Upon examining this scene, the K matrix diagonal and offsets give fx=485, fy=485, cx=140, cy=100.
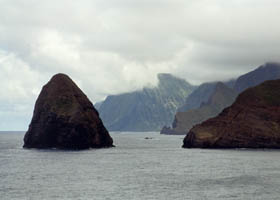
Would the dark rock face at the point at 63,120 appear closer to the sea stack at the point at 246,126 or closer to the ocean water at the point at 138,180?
the ocean water at the point at 138,180

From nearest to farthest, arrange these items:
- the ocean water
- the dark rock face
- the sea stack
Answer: the ocean water < the dark rock face < the sea stack

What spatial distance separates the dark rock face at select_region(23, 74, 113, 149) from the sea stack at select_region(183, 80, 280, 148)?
130ft

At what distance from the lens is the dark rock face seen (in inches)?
6432

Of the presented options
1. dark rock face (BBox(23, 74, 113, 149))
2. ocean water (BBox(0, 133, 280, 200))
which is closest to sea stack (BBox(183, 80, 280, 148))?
dark rock face (BBox(23, 74, 113, 149))

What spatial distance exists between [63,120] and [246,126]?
65.1m

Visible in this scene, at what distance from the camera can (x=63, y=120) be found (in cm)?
16312

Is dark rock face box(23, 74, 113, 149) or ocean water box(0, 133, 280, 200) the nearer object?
ocean water box(0, 133, 280, 200)

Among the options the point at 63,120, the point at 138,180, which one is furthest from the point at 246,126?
the point at 138,180

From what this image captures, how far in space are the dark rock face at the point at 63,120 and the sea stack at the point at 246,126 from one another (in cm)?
3948

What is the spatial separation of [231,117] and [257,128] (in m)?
11.8

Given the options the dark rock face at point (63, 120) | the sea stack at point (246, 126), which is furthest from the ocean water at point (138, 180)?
the sea stack at point (246, 126)

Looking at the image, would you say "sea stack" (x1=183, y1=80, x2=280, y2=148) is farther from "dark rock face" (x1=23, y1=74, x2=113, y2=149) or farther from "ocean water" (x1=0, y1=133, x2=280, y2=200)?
"ocean water" (x1=0, y1=133, x2=280, y2=200)

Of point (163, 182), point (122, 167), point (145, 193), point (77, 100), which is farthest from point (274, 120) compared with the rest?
point (145, 193)

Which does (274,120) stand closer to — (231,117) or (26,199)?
(231,117)
